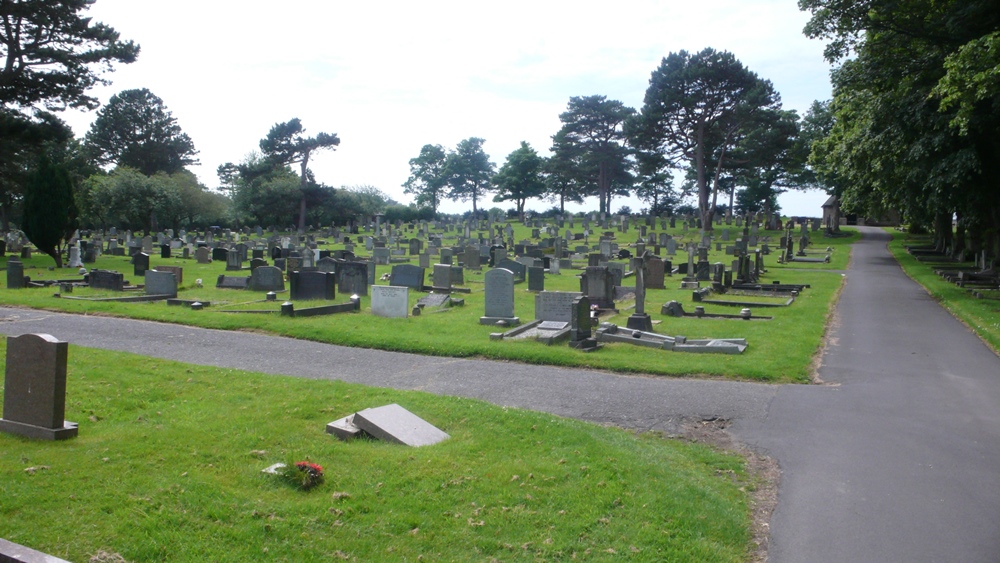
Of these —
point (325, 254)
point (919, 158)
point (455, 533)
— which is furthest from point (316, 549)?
point (325, 254)

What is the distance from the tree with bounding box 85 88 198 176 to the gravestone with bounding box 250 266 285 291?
6209cm

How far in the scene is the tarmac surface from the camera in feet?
18.0

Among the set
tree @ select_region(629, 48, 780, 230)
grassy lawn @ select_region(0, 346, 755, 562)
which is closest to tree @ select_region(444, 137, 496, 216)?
tree @ select_region(629, 48, 780, 230)

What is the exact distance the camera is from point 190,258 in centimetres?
3497

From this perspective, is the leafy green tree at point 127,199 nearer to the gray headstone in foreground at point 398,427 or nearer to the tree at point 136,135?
the tree at point 136,135

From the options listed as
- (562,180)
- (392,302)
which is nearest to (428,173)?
(562,180)

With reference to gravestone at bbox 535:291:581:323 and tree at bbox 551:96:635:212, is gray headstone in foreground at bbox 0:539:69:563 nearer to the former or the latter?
gravestone at bbox 535:291:581:323

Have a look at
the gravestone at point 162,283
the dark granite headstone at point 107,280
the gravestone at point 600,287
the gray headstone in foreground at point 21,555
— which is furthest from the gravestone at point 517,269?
the gray headstone in foreground at point 21,555

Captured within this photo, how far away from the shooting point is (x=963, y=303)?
18.8m

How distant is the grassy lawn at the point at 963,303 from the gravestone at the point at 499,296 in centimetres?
910

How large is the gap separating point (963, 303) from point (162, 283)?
2105 centimetres

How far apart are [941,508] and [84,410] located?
26.1ft

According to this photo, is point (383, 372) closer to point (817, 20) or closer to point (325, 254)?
point (817, 20)

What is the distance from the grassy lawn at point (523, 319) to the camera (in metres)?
11.7
